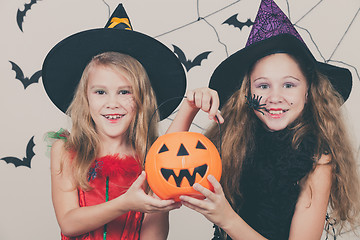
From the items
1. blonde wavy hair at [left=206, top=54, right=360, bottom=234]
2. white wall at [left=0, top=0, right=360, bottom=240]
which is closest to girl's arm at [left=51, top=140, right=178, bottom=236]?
blonde wavy hair at [left=206, top=54, right=360, bottom=234]

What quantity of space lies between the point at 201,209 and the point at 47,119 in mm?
2015

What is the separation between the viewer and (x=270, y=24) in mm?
1984

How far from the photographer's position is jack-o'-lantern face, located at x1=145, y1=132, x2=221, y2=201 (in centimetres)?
155

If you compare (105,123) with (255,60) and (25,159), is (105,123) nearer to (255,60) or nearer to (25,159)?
(255,60)

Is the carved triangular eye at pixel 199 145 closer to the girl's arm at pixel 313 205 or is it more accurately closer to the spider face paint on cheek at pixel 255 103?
the spider face paint on cheek at pixel 255 103

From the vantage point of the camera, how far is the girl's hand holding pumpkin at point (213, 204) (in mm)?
1546

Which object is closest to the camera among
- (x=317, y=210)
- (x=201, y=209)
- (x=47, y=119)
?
(x=201, y=209)

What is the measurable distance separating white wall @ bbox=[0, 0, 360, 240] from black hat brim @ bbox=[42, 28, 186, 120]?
0.97 metres

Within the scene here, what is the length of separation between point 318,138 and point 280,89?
321 millimetres

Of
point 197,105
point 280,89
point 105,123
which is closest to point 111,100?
point 105,123

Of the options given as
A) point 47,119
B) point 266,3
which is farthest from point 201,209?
point 47,119

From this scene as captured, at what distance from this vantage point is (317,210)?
1885mm

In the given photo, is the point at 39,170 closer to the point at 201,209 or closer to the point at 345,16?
the point at 201,209

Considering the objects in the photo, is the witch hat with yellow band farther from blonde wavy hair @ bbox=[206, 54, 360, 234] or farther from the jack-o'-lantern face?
the jack-o'-lantern face
